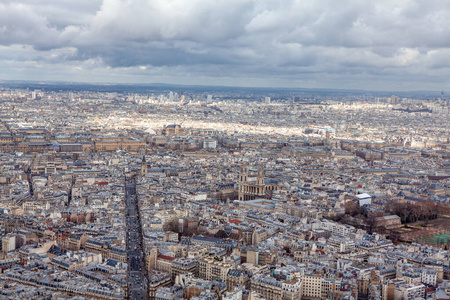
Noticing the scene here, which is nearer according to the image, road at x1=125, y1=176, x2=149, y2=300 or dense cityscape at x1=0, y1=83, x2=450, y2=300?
road at x1=125, y1=176, x2=149, y2=300

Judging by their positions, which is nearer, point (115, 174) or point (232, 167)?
point (115, 174)

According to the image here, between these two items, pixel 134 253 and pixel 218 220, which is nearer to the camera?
pixel 134 253

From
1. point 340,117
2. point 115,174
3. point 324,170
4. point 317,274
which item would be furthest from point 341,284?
point 340,117

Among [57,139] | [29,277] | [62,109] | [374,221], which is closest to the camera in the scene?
[29,277]

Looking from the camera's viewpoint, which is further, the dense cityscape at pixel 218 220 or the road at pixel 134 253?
the dense cityscape at pixel 218 220

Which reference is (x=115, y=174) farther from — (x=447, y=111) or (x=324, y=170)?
(x=447, y=111)
